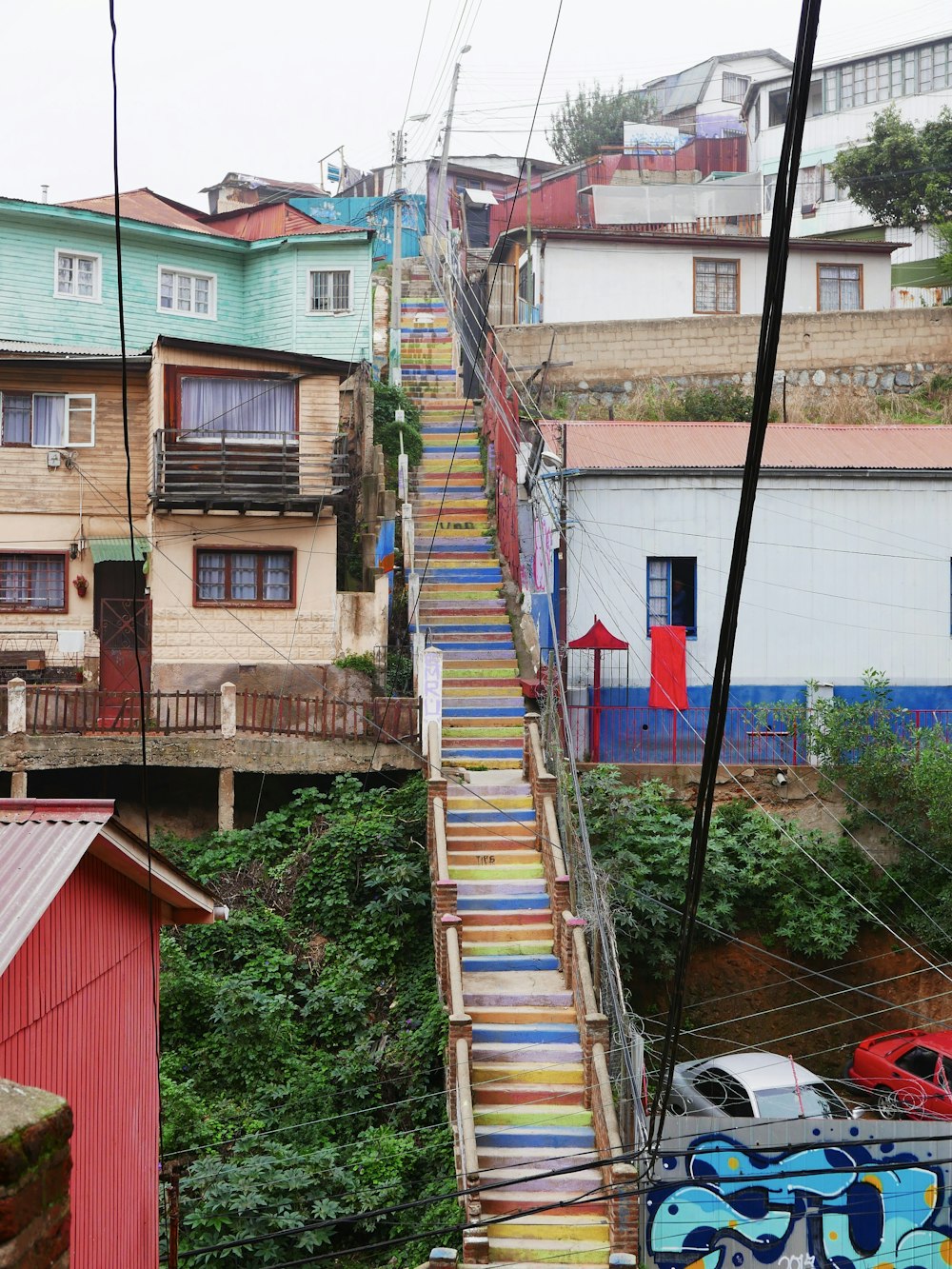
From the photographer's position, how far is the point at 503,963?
18.7 metres

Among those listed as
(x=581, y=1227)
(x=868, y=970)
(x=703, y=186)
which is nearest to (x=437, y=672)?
(x=868, y=970)

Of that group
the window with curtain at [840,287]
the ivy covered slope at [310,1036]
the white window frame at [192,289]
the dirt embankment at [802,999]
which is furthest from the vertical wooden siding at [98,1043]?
the window with curtain at [840,287]

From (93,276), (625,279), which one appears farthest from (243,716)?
(625,279)

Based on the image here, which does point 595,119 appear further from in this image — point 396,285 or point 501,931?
point 501,931

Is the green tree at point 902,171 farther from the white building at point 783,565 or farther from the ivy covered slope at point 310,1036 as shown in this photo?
the ivy covered slope at point 310,1036

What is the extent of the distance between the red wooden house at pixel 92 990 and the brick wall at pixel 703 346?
2437 centimetres

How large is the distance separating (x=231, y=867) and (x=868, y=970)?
9.39m

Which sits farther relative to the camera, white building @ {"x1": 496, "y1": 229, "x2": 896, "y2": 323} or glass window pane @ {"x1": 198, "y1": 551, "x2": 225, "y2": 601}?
white building @ {"x1": 496, "y1": 229, "x2": 896, "y2": 323}

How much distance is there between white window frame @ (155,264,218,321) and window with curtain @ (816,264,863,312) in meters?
14.9

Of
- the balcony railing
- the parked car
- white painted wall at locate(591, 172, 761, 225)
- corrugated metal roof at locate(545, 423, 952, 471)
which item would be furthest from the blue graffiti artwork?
white painted wall at locate(591, 172, 761, 225)

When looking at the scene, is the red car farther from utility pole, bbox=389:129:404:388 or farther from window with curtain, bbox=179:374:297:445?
utility pole, bbox=389:129:404:388

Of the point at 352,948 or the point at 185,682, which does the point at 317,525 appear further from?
the point at 352,948

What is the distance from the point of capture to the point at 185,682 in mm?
25766

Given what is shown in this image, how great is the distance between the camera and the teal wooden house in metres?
32.0
